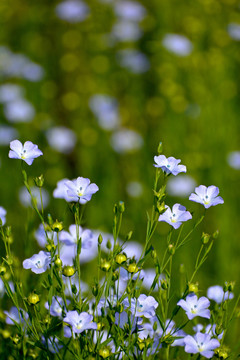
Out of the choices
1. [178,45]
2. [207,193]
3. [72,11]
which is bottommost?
[72,11]

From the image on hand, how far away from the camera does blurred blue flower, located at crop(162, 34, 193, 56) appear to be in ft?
15.0

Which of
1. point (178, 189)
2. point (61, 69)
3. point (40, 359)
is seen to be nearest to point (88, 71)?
point (61, 69)

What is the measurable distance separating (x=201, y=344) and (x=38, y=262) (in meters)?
0.51

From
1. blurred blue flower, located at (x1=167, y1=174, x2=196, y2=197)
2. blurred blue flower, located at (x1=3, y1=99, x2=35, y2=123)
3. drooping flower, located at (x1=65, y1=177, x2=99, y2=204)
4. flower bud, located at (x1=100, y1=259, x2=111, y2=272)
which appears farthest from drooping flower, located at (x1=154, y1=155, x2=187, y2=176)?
blurred blue flower, located at (x1=3, y1=99, x2=35, y2=123)

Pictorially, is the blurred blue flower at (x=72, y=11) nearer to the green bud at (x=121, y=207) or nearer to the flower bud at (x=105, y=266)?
the green bud at (x=121, y=207)

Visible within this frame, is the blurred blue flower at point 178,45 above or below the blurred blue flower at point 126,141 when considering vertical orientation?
above

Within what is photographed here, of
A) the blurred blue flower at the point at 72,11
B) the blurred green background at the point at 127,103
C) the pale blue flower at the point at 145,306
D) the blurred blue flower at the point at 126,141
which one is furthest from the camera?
the blurred blue flower at the point at 72,11

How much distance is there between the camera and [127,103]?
4.95m

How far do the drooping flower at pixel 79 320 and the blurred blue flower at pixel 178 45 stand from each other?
3.52 m

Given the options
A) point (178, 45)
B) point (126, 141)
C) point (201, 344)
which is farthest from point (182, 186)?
point (201, 344)

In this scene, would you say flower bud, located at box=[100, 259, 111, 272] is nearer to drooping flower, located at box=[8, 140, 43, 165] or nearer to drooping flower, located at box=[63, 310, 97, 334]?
drooping flower, located at box=[63, 310, 97, 334]

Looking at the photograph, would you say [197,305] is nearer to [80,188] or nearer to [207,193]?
[207,193]

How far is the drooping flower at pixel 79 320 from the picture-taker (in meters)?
1.37

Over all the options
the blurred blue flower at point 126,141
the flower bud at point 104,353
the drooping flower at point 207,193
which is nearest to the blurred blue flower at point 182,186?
the blurred blue flower at point 126,141
